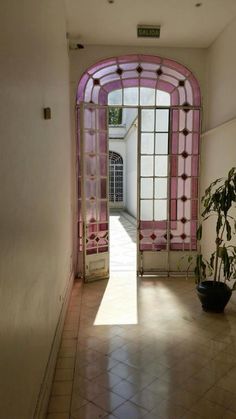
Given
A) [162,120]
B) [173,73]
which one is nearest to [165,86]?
[173,73]

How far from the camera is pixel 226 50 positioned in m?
4.33

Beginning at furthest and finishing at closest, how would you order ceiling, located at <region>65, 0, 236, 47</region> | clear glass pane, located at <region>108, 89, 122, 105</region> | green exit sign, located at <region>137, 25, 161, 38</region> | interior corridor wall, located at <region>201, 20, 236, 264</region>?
1. clear glass pane, located at <region>108, 89, 122, 105</region>
2. green exit sign, located at <region>137, 25, 161, 38</region>
3. interior corridor wall, located at <region>201, 20, 236, 264</region>
4. ceiling, located at <region>65, 0, 236, 47</region>

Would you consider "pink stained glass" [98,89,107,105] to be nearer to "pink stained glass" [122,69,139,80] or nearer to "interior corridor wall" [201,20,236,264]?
"pink stained glass" [122,69,139,80]

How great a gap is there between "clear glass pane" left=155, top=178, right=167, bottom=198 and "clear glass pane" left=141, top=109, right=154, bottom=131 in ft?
2.54

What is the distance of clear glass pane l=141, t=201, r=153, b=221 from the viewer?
530cm

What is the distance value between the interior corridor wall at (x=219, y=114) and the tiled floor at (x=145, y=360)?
1516 millimetres

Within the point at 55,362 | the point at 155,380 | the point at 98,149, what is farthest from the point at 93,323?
the point at 98,149

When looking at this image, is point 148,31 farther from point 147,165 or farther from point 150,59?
point 147,165

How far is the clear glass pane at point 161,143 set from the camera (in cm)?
515

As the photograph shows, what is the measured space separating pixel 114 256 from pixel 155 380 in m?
3.78

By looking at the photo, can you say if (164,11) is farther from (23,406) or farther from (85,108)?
(23,406)

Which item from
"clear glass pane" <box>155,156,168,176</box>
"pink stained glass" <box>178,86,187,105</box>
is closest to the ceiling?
"pink stained glass" <box>178,86,187,105</box>

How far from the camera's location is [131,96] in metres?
5.36

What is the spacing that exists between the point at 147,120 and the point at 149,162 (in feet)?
2.01
